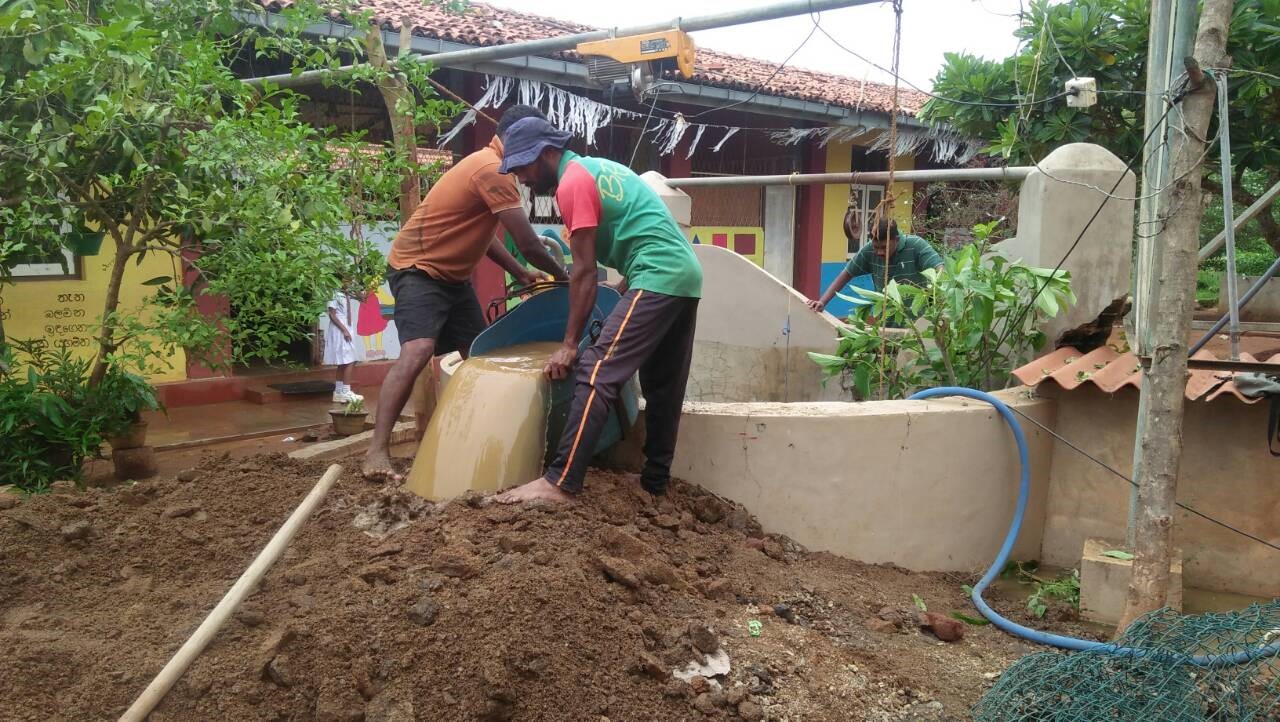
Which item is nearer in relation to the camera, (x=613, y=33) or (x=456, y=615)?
(x=456, y=615)

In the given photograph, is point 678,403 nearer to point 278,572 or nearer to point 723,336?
point 278,572

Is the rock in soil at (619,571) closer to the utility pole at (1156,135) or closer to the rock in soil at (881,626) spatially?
the rock in soil at (881,626)

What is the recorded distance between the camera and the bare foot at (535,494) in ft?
12.0

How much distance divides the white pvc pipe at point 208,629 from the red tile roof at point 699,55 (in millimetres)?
4181

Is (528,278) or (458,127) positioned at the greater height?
(458,127)

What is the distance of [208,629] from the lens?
110 inches

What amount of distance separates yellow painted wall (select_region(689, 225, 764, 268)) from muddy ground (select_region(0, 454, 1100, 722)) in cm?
937

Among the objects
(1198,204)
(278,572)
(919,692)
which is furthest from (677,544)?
(1198,204)

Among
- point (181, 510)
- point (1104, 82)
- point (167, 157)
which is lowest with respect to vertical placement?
point (181, 510)

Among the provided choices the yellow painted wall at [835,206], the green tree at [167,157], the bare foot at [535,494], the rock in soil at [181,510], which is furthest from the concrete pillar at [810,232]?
the rock in soil at [181,510]

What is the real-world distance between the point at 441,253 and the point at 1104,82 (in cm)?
543

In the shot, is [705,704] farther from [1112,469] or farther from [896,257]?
[896,257]

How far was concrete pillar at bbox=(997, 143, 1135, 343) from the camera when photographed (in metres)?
5.58

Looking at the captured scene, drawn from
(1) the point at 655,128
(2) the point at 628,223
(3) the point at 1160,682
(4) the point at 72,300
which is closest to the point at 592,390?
(2) the point at 628,223
